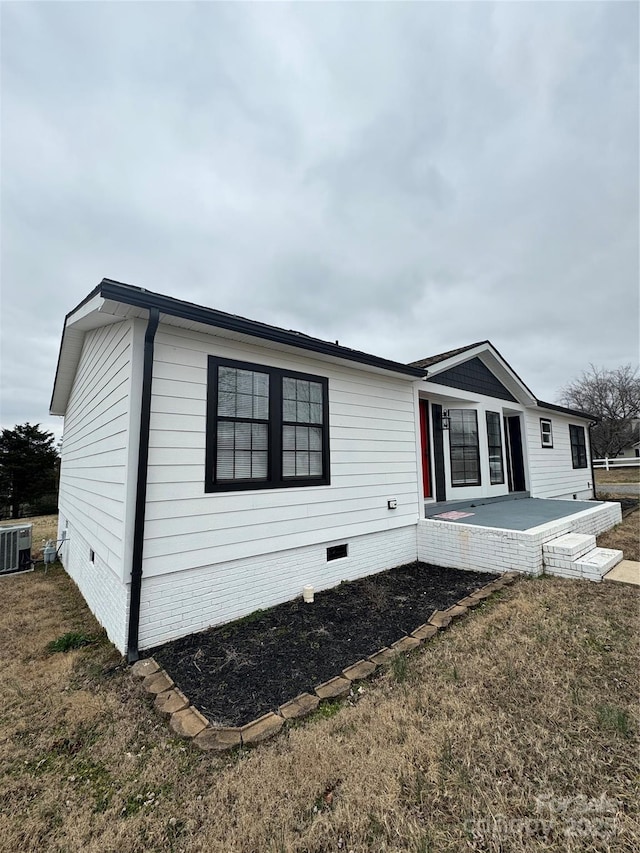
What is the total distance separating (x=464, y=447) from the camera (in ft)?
25.7

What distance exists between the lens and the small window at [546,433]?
1045cm

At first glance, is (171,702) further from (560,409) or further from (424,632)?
(560,409)

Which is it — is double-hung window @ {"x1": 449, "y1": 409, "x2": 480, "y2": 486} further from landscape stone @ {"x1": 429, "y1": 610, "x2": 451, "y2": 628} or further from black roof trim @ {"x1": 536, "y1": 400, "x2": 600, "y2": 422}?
landscape stone @ {"x1": 429, "y1": 610, "x2": 451, "y2": 628}

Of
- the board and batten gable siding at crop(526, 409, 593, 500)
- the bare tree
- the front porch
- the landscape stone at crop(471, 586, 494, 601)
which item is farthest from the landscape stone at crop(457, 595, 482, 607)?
the bare tree

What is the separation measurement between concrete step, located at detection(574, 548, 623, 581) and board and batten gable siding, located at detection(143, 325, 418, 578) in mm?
2235

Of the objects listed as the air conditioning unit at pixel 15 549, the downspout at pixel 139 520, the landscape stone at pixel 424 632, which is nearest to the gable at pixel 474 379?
the landscape stone at pixel 424 632

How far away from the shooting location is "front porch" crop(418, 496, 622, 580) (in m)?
4.52

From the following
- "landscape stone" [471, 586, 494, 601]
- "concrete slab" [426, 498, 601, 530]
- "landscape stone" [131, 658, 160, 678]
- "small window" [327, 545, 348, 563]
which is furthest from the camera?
"concrete slab" [426, 498, 601, 530]

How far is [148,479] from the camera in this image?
3.24 m

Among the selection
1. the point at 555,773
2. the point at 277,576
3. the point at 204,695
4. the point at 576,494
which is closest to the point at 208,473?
the point at 277,576

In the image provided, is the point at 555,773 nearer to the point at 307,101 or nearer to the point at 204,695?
the point at 204,695

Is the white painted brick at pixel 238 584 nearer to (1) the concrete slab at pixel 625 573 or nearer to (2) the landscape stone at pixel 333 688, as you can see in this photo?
(2) the landscape stone at pixel 333 688

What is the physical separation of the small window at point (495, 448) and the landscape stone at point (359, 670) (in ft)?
21.5

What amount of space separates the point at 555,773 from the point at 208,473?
3.18 metres
